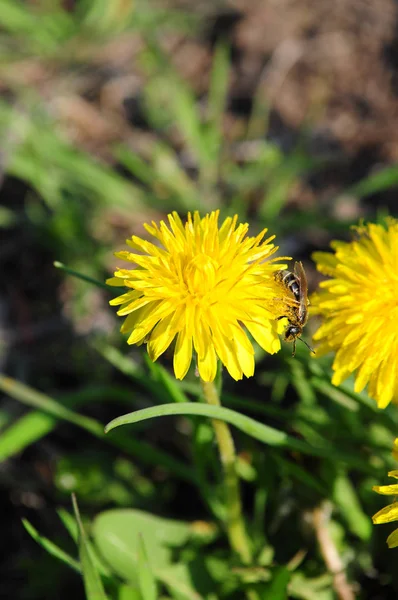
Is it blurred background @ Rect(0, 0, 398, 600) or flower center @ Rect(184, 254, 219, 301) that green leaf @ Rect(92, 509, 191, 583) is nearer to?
blurred background @ Rect(0, 0, 398, 600)

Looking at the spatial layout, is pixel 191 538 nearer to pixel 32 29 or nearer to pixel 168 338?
pixel 168 338

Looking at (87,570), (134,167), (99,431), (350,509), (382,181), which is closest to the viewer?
(87,570)

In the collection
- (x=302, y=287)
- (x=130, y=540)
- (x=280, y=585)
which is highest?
(x=302, y=287)

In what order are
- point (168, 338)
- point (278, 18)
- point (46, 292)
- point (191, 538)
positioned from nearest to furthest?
1. point (168, 338)
2. point (191, 538)
3. point (46, 292)
4. point (278, 18)

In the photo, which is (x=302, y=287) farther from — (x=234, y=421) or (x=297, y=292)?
(x=234, y=421)

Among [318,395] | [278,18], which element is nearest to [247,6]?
[278,18]

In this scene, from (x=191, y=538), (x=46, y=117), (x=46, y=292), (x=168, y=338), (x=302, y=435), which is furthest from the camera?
(x=46, y=117)

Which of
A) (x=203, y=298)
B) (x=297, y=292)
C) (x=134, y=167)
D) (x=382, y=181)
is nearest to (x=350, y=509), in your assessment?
(x=297, y=292)

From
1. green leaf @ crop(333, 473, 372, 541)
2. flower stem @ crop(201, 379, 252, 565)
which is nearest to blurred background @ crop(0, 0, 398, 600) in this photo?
flower stem @ crop(201, 379, 252, 565)
